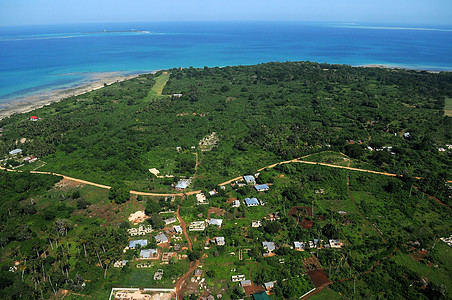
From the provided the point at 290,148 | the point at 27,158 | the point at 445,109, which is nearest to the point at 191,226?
the point at 290,148

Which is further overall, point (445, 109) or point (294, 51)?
point (294, 51)

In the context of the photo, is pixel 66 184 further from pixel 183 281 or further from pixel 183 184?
pixel 183 281

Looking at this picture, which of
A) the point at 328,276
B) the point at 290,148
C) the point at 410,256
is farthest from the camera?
the point at 290,148

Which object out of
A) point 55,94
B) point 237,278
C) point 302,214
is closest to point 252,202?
point 302,214

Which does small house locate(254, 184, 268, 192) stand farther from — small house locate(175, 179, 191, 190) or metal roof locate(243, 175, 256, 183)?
small house locate(175, 179, 191, 190)

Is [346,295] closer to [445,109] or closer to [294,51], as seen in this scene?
[445,109]

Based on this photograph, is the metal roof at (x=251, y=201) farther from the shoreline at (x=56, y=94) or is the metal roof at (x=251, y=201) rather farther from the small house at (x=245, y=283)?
the shoreline at (x=56, y=94)

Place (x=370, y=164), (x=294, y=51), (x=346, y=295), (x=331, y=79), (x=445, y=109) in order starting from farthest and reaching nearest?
(x=294, y=51) < (x=331, y=79) < (x=445, y=109) < (x=370, y=164) < (x=346, y=295)
